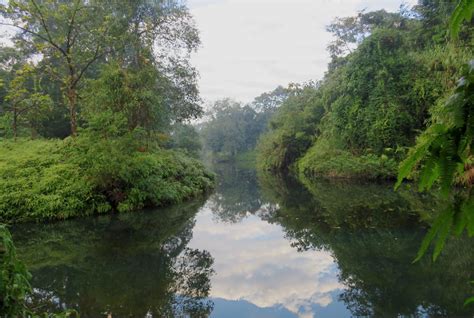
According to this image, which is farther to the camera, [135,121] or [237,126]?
[237,126]

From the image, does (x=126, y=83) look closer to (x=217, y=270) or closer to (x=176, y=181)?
(x=176, y=181)

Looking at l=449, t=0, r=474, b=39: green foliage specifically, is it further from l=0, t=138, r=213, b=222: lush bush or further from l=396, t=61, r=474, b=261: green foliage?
l=0, t=138, r=213, b=222: lush bush

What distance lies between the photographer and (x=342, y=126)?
2044 cm

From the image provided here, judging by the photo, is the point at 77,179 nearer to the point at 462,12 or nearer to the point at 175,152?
the point at 175,152

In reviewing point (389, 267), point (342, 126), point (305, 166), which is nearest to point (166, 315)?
point (389, 267)

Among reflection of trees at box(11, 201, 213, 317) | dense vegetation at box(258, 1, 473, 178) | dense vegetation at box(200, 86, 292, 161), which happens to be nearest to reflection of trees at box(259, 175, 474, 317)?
reflection of trees at box(11, 201, 213, 317)

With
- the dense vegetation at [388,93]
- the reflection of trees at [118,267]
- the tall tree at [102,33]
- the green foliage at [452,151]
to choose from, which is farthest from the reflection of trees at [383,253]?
the tall tree at [102,33]

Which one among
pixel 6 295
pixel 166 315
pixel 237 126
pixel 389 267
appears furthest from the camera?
pixel 237 126

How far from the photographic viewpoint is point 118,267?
6.07 m

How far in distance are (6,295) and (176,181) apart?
40.4ft

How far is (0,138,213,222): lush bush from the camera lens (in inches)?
404

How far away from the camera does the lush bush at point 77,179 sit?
33.6 feet

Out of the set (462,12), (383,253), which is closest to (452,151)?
(462,12)

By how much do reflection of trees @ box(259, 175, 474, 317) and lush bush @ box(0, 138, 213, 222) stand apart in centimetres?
461
